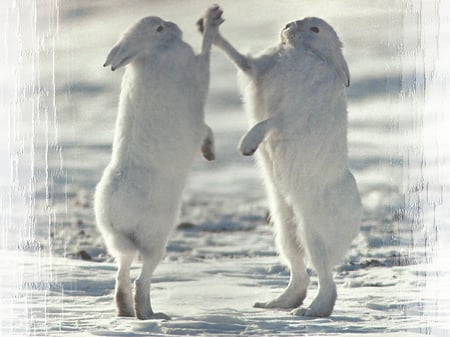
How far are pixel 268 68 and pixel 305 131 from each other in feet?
1.12

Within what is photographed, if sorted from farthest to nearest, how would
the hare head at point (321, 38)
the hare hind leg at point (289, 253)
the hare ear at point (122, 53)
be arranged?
1. the hare hind leg at point (289, 253)
2. the hare head at point (321, 38)
3. the hare ear at point (122, 53)

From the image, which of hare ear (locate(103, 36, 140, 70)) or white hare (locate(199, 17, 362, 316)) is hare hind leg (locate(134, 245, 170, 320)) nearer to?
white hare (locate(199, 17, 362, 316))

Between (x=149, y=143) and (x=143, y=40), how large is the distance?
427 millimetres

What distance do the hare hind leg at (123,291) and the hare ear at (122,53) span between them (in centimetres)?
A: 81

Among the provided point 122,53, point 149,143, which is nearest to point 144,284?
point 149,143

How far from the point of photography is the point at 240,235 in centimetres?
502

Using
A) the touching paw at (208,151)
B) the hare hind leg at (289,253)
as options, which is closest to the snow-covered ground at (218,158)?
the touching paw at (208,151)

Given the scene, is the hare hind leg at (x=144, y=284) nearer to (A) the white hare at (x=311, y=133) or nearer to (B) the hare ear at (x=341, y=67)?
(A) the white hare at (x=311, y=133)

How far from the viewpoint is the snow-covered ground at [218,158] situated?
393cm

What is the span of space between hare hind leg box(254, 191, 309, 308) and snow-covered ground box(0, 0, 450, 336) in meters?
0.15

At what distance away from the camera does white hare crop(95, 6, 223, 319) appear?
12.5ft

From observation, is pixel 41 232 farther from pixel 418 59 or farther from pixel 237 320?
pixel 418 59

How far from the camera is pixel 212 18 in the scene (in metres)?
3.89

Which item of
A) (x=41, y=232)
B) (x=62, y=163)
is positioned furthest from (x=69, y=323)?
(x=62, y=163)
